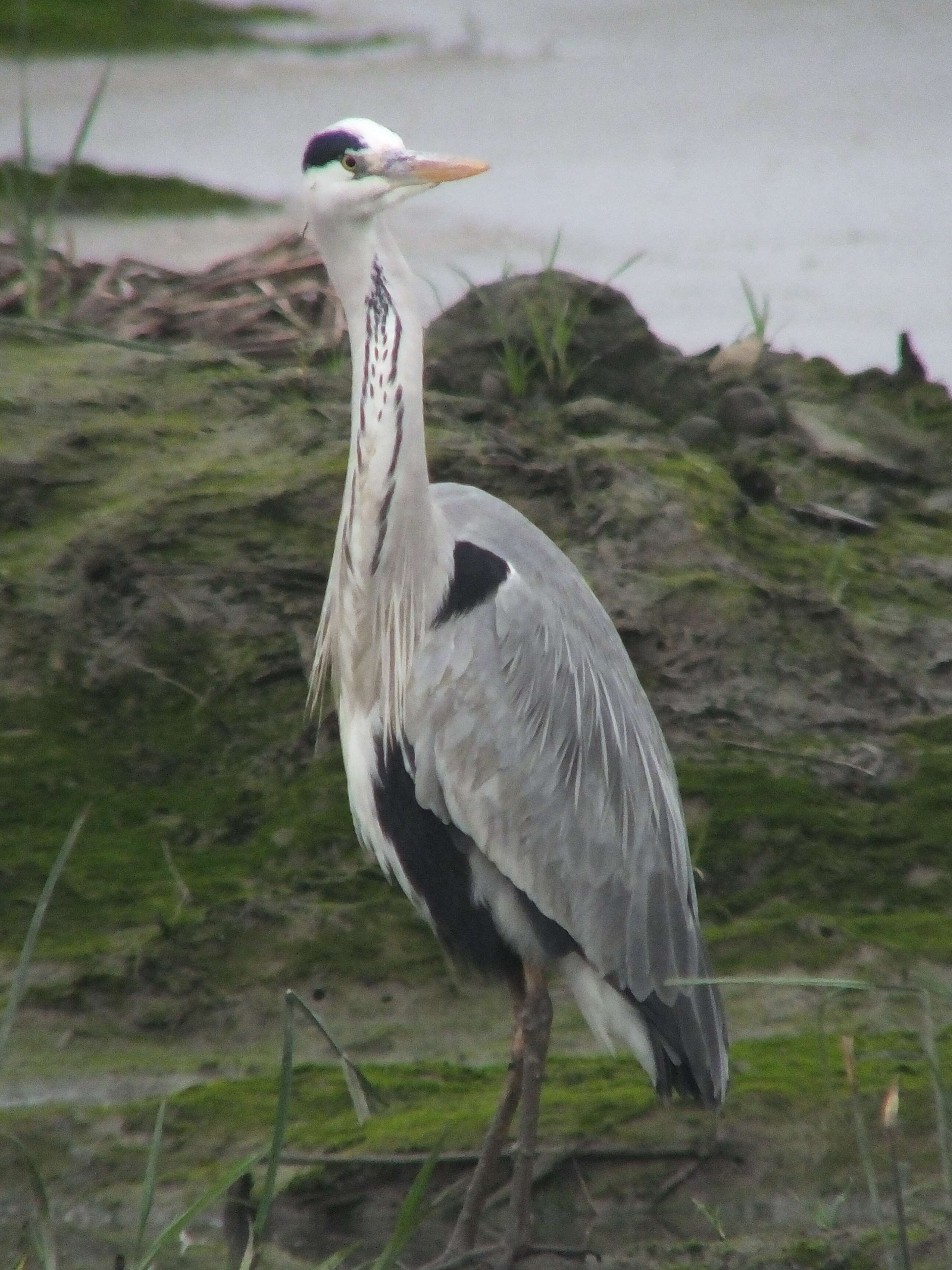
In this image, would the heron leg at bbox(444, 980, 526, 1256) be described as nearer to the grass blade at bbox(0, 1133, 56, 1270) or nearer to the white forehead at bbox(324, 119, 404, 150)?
the grass blade at bbox(0, 1133, 56, 1270)

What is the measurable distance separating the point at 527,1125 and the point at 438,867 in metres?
0.56

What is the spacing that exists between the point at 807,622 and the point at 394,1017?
1577 mm

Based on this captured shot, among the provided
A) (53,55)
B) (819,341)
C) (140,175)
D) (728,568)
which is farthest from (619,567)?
(53,55)

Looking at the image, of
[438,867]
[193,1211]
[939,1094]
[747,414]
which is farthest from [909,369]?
[193,1211]

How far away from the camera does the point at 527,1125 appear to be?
3.52m

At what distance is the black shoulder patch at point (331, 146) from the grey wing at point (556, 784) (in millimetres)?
794

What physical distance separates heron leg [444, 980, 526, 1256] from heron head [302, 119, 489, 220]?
160 centimetres

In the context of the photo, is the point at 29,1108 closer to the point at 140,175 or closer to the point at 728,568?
the point at 728,568

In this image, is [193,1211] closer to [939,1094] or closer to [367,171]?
[939,1094]

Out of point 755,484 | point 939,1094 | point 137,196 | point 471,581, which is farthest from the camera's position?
point 137,196

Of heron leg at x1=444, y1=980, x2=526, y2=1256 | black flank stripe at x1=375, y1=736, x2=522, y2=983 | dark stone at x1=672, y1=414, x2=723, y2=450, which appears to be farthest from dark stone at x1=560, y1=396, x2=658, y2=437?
heron leg at x1=444, y1=980, x2=526, y2=1256

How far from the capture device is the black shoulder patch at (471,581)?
12.6 ft

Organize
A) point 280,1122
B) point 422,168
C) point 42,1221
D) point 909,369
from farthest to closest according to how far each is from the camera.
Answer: point 909,369 → point 422,168 → point 42,1221 → point 280,1122

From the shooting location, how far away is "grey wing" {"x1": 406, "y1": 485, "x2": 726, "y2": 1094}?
3758 millimetres
